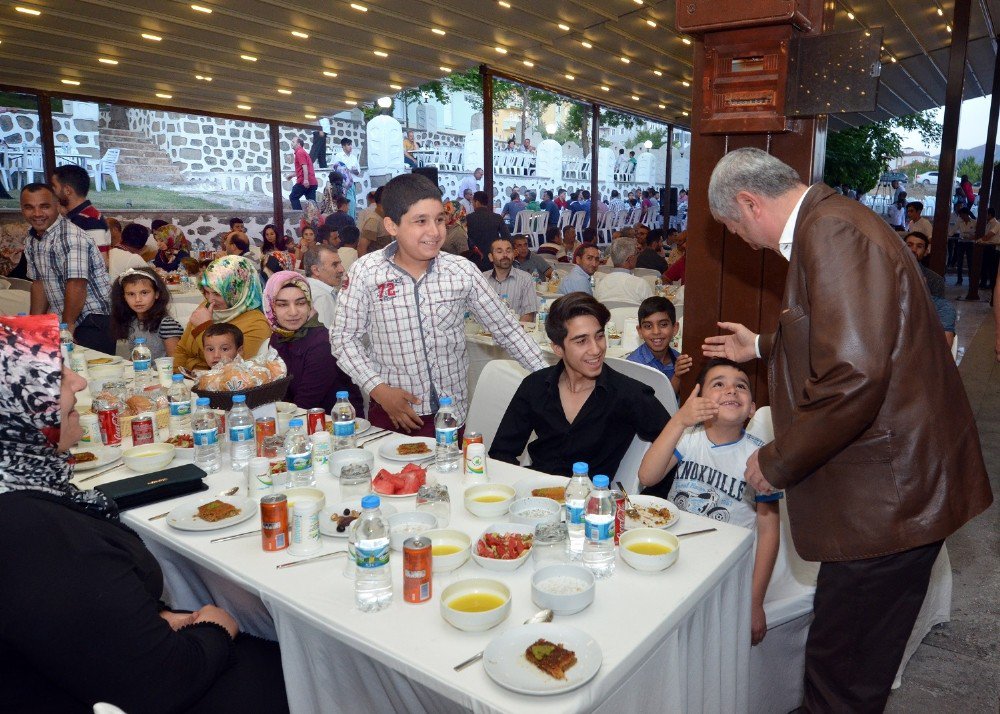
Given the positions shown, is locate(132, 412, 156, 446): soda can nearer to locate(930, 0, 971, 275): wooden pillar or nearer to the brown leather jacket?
the brown leather jacket

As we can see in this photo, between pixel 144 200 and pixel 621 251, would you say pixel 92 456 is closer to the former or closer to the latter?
pixel 621 251

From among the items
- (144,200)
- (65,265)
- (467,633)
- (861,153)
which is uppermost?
(861,153)

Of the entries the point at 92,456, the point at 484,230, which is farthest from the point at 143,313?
the point at 484,230

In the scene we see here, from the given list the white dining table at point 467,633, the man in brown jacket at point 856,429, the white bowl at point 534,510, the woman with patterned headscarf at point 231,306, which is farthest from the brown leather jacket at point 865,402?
the woman with patterned headscarf at point 231,306

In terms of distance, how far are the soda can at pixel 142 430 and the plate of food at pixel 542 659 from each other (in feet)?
5.95

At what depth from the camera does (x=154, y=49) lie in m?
9.23

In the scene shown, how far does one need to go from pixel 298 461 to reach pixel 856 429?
1.55 metres

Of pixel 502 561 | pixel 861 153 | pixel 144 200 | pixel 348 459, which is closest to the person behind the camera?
pixel 502 561

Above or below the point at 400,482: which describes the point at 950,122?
above

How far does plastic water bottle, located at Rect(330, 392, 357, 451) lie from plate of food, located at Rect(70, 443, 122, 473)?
0.77 meters

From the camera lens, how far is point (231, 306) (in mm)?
3668

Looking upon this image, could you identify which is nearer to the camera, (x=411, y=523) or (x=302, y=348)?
(x=411, y=523)

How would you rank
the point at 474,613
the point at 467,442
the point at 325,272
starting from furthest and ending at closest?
the point at 325,272
the point at 467,442
the point at 474,613

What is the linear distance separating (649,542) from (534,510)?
13.2 inches
